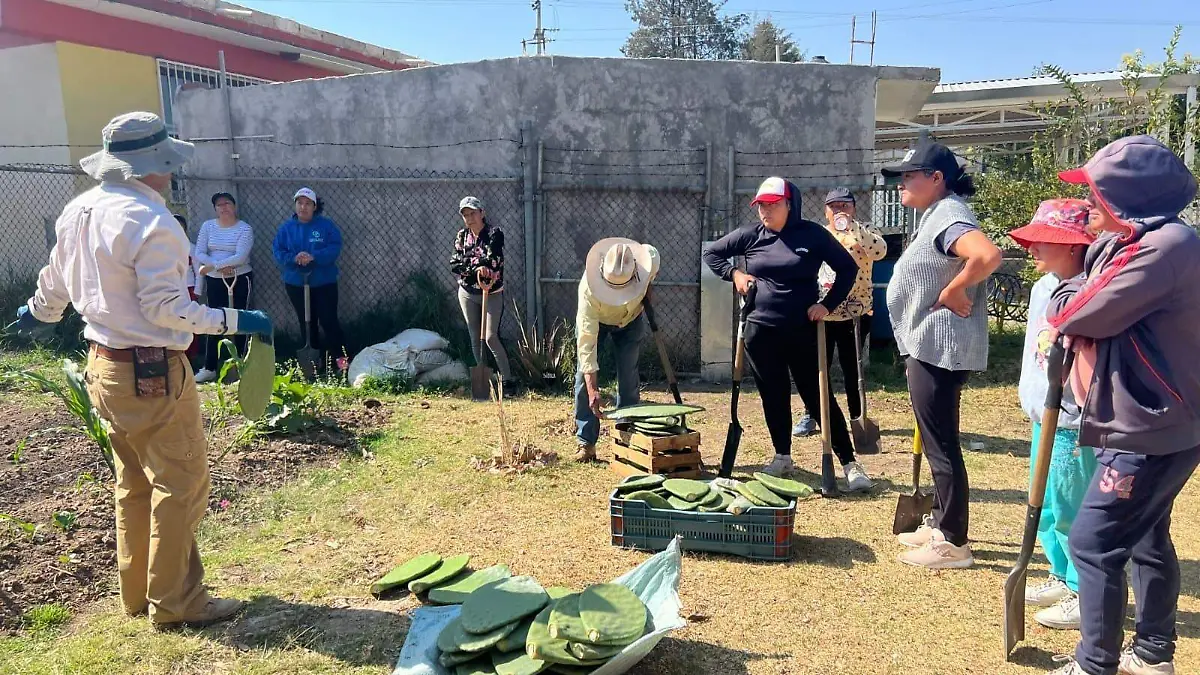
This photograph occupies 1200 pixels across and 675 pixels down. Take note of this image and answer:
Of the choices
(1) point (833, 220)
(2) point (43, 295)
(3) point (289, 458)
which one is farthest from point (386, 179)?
(2) point (43, 295)

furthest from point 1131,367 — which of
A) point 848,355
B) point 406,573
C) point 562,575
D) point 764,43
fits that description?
point 764,43

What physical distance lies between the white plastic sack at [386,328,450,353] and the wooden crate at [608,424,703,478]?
3.61 meters

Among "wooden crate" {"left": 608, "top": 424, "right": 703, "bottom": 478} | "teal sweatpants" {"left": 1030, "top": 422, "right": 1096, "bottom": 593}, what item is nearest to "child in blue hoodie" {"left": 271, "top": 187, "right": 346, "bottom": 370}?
"wooden crate" {"left": 608, "top": 424, "right": 703, "bottom": 478}

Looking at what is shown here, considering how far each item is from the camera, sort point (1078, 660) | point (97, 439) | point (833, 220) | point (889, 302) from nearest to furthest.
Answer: point (1078, 660) < point (889, 302) < point (97, 439) < point (833, 220)

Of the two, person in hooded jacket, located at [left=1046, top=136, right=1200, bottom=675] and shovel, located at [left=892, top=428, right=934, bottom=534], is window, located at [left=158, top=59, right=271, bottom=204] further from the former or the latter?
person in hooded jacket, located at [left=1046, top=136, right=1200, bottom=675]

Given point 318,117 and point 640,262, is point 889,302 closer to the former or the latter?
point 640,262

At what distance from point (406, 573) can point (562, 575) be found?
2.43 feet

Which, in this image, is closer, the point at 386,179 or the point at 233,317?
the point at 233,317

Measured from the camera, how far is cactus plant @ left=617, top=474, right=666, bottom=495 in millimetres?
4473

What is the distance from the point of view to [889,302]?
13.5 ft

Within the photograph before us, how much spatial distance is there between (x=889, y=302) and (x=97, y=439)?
13.8ft

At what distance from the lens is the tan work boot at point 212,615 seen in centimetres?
353

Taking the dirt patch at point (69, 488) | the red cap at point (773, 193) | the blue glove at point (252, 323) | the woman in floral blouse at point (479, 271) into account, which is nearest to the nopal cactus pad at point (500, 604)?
the blue glove at point (252, 323)

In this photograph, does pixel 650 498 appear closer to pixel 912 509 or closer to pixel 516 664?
pixel 912 509
